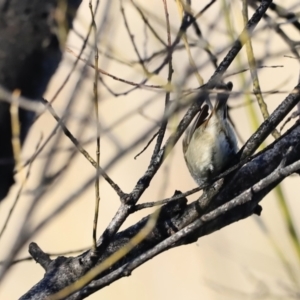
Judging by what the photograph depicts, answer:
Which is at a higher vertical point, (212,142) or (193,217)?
(212,142)

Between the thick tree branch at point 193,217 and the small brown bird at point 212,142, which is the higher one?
the small brown bird at point 212,142

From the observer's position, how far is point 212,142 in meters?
2.02

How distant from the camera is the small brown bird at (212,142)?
1964 mm

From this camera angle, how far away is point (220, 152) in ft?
6.45

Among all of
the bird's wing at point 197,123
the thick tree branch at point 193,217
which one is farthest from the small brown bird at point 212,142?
the thick tree branch at point 193,217

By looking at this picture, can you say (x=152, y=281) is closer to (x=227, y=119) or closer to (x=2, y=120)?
(x=227, y=119)

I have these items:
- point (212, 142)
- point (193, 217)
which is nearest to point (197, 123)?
point (212, 142)

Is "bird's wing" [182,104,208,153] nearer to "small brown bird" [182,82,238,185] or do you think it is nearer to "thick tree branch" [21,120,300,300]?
"small brown bird" [182,82,238,185]

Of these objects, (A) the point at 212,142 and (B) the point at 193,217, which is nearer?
(B) the point at 193,217

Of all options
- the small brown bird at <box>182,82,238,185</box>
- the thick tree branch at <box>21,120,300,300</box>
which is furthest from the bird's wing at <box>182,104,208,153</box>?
the thick tree branch at <box>21,120,300,300</box>

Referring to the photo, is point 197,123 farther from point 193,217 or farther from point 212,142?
point 193,217

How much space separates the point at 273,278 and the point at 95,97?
11.4ft

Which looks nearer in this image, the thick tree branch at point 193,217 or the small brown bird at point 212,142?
the thick tree branch at point 193,217

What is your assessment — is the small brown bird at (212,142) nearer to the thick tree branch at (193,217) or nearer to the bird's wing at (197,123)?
the bird's wing at (197,123)
